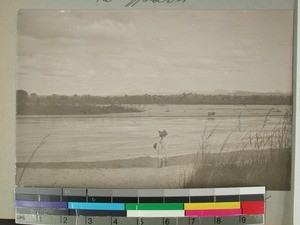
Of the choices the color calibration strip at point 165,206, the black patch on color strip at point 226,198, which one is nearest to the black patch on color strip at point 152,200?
the color calibration strip at point 165,206

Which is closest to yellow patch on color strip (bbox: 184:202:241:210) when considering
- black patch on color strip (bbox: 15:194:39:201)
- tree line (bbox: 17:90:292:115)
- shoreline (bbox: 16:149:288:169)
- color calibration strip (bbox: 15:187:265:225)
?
color calibration strip (bbox: 15:187:265:225)

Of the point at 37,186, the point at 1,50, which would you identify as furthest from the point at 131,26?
the point at 37,186

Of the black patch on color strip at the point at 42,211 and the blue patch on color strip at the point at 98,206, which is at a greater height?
the blue patch on color strip at the point at 98,206

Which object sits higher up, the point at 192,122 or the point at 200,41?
the point at 200,41

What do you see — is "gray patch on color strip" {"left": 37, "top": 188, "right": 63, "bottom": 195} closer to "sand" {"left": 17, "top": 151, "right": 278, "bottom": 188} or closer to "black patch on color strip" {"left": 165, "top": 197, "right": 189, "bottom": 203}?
"sand" {"left": 17, "top": 151, "right": 278, "bottom": 188}

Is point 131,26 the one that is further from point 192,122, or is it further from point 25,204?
point 25,204

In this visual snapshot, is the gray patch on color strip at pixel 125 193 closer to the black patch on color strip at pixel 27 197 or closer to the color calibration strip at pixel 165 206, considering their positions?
the color calibration strip at pixel 165 206

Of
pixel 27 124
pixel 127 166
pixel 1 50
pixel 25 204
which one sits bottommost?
pixel 25 204
